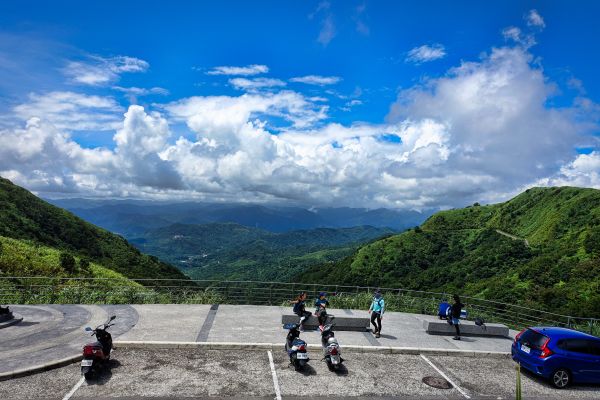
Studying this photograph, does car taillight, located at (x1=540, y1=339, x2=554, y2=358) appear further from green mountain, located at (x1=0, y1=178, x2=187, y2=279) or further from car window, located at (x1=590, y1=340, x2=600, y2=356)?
green mountain, located at (x1=0, y1=178, x2=187, y2=279)

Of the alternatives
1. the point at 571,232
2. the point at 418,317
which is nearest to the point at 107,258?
the point at 418,317

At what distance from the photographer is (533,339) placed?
13.4m

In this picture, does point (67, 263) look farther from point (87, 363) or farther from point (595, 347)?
point (595, 347)

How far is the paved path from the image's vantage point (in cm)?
1341

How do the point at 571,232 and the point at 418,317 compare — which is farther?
the point at 571,232

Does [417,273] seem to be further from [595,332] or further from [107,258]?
[595,332]

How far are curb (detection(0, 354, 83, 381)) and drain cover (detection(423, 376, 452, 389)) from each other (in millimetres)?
10470

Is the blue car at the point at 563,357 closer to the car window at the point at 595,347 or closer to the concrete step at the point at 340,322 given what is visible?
the car window at the point at 595,347

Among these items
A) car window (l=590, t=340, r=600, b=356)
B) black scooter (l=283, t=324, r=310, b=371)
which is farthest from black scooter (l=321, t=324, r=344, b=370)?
car window (l=590, t=340, r=600, b=356)

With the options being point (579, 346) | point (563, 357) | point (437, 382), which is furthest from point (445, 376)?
point (579, 346)

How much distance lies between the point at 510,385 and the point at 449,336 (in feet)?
15.5

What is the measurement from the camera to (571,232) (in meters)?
86.9

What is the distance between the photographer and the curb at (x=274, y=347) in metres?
13.8

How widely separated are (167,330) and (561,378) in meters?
13.3
